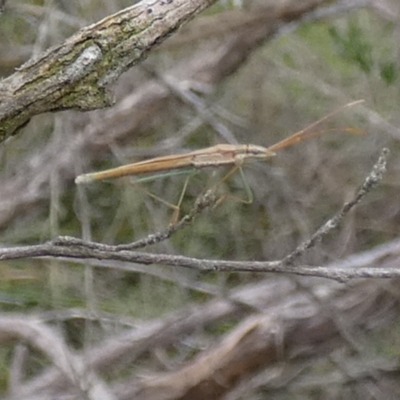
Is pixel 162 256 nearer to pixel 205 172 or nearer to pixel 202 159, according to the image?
pixel 202 159

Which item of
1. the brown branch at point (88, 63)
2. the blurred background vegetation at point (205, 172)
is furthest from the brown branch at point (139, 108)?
the brown branch at point (88, 63)

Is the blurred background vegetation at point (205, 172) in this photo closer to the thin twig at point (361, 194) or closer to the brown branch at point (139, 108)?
the brown branch at point (139, 108)

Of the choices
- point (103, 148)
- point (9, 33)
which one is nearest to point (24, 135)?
point (9, 33)

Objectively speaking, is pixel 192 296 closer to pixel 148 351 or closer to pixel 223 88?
pixel 148 351

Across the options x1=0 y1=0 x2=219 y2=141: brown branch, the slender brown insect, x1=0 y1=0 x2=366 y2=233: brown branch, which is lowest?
the slender brown insect

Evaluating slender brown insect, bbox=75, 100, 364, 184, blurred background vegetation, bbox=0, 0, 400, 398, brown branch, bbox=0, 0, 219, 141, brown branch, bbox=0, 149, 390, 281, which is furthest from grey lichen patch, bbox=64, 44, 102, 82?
blurred background vegetation, bbox=0, 0, 400, 398

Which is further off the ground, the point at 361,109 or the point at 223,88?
the point at 223,88

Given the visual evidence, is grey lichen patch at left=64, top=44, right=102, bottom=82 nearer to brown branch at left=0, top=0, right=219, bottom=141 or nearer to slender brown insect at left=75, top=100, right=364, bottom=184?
brown branch at left=0, top=0, right=219, bottom=141

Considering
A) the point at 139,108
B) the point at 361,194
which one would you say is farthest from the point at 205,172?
the point at 361,194
